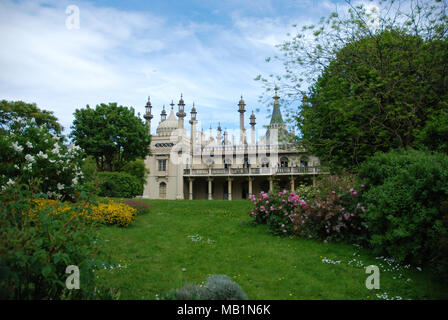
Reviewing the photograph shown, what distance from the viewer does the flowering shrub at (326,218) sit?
856 centimetres

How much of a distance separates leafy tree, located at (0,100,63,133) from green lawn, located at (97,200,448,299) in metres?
25.6

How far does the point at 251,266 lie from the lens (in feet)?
22.0

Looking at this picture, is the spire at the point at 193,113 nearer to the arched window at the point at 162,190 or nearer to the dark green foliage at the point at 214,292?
the arched window at the point at 162,190

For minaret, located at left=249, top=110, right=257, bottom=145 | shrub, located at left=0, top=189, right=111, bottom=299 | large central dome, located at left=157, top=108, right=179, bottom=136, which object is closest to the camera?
shrub, located at left=0, top=189, right=111, bottom=299

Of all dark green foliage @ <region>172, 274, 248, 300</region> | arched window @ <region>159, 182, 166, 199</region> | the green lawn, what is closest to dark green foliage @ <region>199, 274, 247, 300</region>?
dark green foliage @ <region>172, 274, 248, 300</region>

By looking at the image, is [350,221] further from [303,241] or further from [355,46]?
[355,46]

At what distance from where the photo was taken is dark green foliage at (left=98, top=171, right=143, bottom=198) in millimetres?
21281

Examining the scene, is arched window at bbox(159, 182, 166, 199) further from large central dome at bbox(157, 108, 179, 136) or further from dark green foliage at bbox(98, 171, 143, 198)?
dark green foliage at bbox(98, 171, 143, 198)

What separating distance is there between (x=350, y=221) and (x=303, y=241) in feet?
5.13

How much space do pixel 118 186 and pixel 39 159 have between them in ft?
37.4

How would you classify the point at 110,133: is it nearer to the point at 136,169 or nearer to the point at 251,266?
the point at 136,169

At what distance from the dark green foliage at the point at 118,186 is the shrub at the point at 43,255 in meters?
17.9

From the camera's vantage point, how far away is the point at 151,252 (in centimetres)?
798
